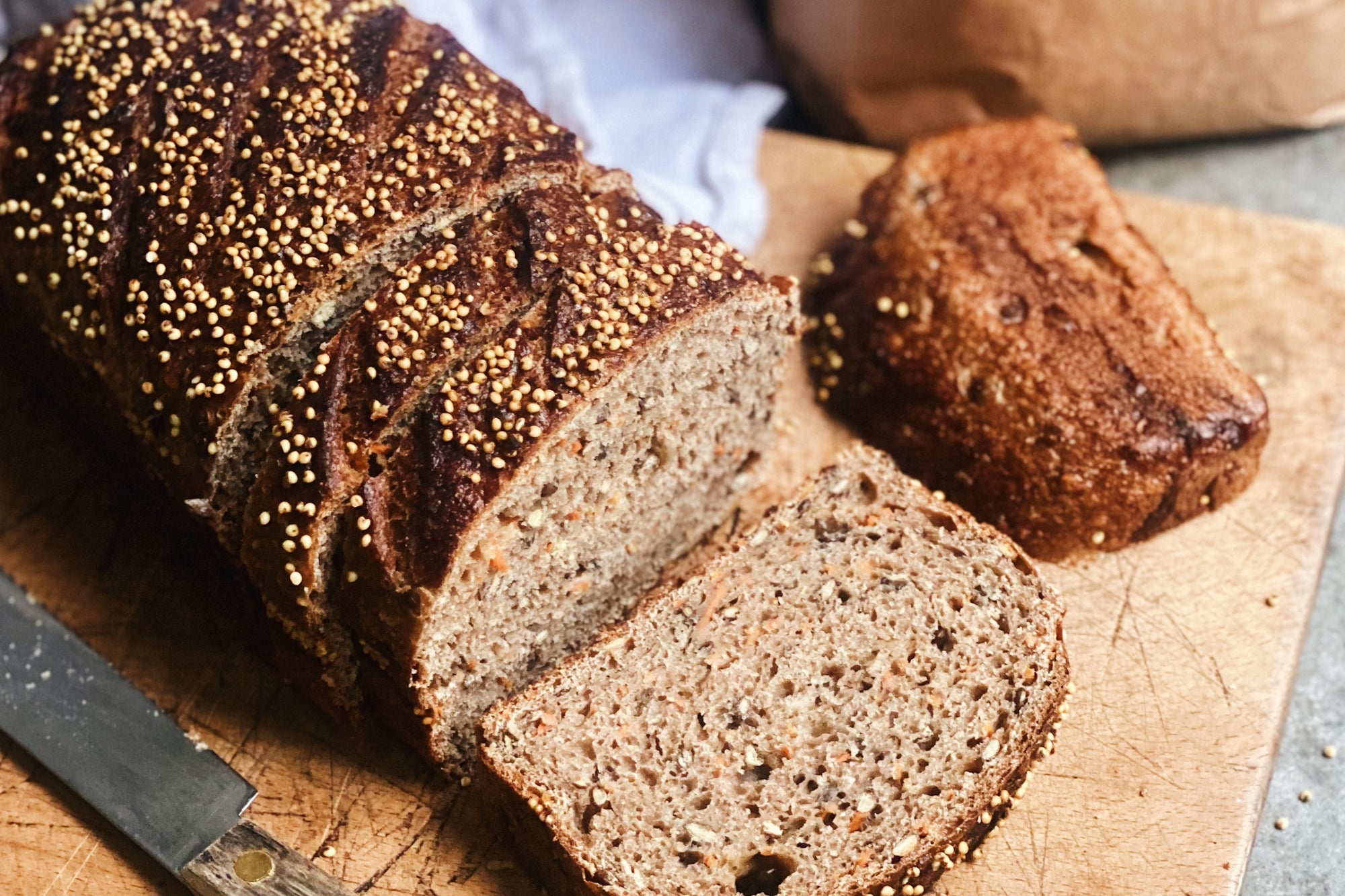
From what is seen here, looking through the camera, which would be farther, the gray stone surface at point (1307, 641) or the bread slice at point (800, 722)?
the gray stone surface at point (1307, 641)

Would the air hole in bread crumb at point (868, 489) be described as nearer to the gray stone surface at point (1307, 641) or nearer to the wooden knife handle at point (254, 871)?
the gray stone surface at point (1307, 641)

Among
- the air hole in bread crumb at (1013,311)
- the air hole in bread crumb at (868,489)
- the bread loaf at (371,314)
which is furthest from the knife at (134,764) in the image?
the air hole in bread crumb at (1013,311)

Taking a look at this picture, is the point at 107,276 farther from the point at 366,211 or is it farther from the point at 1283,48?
the point at 1283,48

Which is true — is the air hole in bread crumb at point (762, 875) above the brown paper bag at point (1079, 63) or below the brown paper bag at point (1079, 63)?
below

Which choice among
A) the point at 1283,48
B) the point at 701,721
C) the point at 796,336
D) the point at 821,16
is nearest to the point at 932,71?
the point at 821,16

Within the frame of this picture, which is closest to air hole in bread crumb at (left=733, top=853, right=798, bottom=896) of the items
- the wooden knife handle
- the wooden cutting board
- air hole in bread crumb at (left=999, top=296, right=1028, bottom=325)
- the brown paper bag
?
the wooden cutting board

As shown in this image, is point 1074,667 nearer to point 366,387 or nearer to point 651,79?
point 366,387
